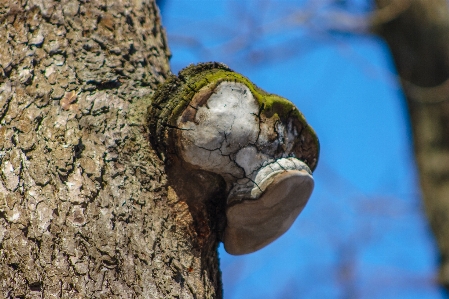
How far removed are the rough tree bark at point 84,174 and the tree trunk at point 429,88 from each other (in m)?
1.91

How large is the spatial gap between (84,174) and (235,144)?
25cm

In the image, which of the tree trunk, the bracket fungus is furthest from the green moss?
the tree trunk

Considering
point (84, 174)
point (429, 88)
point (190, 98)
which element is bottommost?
point (84, 174)

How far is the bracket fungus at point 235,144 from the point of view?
871 mm

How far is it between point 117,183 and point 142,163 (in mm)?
61

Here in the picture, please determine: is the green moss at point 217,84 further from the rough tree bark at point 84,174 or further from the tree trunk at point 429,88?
the tree trunk at point 429,88

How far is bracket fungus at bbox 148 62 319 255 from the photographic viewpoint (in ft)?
2.86

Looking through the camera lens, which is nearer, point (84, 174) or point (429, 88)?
point (84, 174)

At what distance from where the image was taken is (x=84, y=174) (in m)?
0.84

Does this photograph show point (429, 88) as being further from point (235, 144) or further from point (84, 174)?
point (84, 174)

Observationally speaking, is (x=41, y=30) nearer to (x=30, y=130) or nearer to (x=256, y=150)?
(x=30, y=130)

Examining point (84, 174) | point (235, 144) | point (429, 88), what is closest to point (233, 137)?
point (235, 144)

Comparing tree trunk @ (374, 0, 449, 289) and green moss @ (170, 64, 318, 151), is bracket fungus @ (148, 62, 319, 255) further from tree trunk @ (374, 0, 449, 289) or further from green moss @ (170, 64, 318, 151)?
tree trunk @ (374, 0, 449, 289)

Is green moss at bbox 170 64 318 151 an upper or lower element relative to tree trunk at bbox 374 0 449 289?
lower
